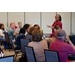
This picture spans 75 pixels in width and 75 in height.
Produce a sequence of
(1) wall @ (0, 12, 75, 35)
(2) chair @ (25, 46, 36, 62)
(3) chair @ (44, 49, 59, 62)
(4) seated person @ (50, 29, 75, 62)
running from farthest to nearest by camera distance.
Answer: (1) wall @ (0, 12, 75, 35)
(2) chair @ (25, 46, 36, 62)
(4) seated person @ (50, 29, 75, 62)
(3) chair @ (44, 49, 59, 62)

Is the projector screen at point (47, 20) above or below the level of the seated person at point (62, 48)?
above

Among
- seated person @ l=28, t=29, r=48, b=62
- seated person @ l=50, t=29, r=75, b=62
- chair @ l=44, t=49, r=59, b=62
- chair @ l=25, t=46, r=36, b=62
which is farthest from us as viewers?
seated person @ l=28, t=29, r=48, b=62

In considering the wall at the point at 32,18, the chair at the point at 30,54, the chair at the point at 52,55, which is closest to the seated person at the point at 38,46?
the chair at the point at 30,54

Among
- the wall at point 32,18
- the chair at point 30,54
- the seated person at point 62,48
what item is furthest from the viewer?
the wall at point 32,18

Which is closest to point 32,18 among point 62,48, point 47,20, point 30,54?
point 47,20

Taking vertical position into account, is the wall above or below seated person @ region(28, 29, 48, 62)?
above

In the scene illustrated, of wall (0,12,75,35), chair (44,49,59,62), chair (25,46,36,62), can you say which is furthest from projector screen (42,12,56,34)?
A: chair (44,49,59,62)

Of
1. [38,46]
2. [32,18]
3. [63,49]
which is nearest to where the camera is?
[63,49]

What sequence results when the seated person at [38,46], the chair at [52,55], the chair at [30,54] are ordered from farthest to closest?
the seated person at [38,46], the chair at [30,54], the chair at [52,55]

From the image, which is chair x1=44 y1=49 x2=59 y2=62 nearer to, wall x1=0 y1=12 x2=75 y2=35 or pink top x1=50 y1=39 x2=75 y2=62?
pink top x1=50 y1=39 x2=75 y2=62

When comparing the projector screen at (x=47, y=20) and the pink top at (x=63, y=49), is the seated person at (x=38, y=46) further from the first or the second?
the projector screen at (x=47, y=20)

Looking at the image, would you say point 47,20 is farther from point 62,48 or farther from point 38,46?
point 62,48
